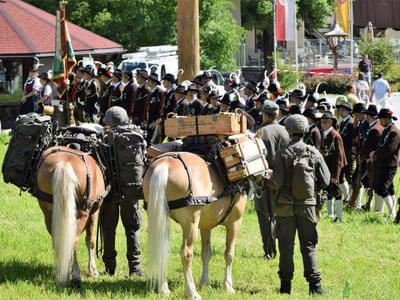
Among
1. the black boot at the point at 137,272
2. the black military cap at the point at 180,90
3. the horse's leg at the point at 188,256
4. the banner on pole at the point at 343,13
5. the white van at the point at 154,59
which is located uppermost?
the banner on pole at the point at 343,13

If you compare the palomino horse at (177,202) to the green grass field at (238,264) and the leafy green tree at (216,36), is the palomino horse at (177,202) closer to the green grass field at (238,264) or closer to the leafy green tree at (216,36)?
the green grass field at (238,264)

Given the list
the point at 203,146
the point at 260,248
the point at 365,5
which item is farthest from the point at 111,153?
the point at 365,5

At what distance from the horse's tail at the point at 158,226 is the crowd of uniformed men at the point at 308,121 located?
1631 mm

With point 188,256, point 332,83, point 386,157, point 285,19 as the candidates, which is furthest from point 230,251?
point 332,83

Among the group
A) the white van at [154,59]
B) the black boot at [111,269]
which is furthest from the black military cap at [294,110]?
the white van at [154,59]

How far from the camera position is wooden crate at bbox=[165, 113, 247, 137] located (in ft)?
27.5

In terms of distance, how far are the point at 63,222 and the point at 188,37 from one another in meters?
9.55

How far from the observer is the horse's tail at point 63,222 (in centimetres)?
767

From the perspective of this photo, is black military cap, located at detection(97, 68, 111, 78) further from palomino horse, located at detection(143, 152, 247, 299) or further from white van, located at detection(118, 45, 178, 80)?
white van, located at detection(118, 45, 178, 80)

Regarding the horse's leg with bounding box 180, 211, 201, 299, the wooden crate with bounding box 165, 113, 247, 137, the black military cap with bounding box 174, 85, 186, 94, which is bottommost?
the horse's leg with bounding box 180, 211, 201, 299

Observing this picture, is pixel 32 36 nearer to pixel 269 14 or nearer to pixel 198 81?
pixel 198 81

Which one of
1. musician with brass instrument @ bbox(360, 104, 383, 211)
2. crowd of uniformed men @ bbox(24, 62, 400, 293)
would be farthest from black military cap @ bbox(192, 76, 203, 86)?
musician with brass instrument @ bbox(360, 104, 383, 211)

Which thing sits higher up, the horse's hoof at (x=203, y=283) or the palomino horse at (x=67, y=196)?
the palomino horse at (x=67, y=196)

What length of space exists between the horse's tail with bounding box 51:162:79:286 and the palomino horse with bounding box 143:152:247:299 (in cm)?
83
